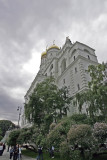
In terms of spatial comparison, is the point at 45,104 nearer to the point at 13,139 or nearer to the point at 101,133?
the point at 13,139

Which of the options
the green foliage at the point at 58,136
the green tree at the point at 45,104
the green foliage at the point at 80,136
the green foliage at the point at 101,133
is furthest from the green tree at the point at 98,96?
the green tree at the point at 45,104

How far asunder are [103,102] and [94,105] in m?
0.94

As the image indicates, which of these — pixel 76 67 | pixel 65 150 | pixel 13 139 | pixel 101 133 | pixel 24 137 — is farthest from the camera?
pixel 76 67

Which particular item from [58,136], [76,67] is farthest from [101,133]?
[76,67]

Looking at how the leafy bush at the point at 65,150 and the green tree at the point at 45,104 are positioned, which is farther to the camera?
the green tree at the point at 45,104

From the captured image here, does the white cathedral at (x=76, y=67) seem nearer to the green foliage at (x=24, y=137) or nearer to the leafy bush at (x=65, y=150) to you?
the green foliage at (x=24, y=137)

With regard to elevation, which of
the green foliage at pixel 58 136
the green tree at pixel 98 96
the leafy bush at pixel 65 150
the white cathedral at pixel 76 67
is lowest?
the leafy bush at pixel 65 150

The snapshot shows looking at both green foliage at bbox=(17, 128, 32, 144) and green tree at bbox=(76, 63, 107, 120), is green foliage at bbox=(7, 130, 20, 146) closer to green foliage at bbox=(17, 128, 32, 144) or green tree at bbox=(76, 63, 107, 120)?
green foliage at bbox=(17, 128, 32, 144)

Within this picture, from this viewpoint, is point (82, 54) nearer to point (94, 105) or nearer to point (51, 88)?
point (51, 88)

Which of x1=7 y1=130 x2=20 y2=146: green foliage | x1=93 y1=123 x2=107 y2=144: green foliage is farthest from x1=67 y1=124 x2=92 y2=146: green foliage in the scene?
x1=7 y1=130 x2=20 y2=146: green foliage

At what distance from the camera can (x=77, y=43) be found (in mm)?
25125

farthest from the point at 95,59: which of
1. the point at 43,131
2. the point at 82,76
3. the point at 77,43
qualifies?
the point at 43,131

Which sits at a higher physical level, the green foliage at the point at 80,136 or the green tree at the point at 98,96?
the green tree at the point at 98,96

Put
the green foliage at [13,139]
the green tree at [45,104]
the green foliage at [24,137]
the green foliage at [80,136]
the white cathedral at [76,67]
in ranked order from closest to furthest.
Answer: the green foliage at [80,136] < the green foliage at [24,137] < the green foliage at [13,139] < the green tree at [45,104] < the white cathedral at [76,67]
